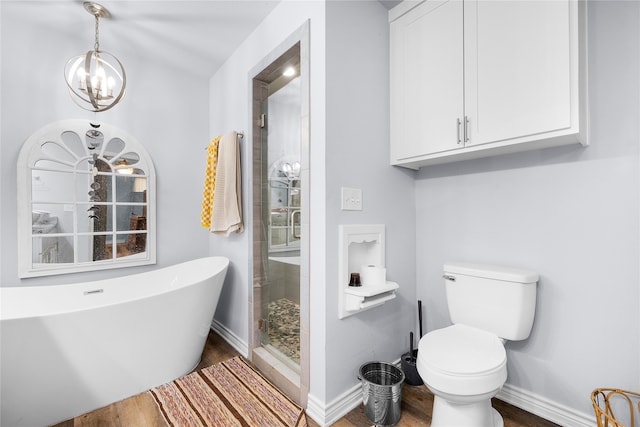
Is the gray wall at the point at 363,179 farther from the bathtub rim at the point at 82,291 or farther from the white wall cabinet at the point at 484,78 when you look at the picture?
the bathtub rim at the point at 82,291

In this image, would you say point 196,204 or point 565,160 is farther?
point 196,204

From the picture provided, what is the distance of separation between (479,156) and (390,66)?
0.83 m

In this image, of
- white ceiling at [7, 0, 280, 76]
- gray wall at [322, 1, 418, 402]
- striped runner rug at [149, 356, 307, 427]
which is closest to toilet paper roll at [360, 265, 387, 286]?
gray wall at [322, 1, 418, 402]

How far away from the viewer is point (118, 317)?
1.55 metres

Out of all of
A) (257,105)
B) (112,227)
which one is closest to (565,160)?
(257,105)

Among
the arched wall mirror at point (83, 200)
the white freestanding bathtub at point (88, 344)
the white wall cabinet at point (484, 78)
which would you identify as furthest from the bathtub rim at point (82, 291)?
the white wall cabinet at point (484, 78)

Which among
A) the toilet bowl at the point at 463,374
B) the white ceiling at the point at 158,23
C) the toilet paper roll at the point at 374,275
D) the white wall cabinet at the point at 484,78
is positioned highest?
the white ceiling at the point at 158,23

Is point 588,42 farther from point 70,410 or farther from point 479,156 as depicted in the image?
point 70,410

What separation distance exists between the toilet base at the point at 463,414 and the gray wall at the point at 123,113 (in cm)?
242

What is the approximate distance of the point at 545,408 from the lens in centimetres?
152

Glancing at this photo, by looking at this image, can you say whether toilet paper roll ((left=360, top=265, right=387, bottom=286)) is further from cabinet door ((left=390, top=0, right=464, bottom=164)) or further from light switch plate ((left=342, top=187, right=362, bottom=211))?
cabinet door ((left=390, top=0, right=464, bottom=164))

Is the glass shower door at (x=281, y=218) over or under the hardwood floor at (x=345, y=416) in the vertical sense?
over

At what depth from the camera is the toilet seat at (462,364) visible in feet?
3.86

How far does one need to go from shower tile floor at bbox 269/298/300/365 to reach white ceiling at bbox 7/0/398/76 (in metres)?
2.09
